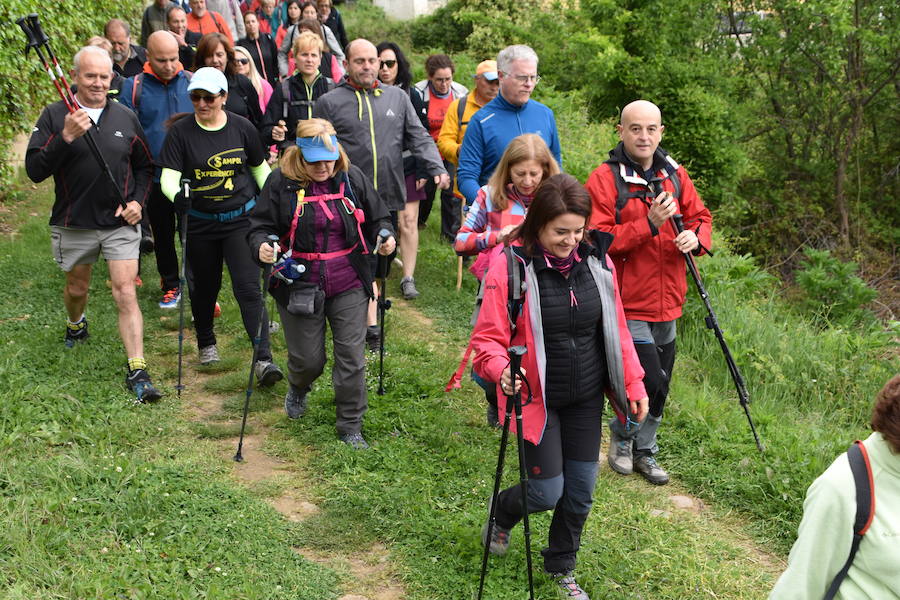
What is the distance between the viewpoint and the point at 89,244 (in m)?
6.63

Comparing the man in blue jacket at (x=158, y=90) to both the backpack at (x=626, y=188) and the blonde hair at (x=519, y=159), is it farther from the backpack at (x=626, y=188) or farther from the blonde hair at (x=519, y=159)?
the backpack at (x=626, y=188)

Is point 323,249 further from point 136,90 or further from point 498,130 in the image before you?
point 136,90

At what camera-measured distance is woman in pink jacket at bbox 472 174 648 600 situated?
4.24 metres

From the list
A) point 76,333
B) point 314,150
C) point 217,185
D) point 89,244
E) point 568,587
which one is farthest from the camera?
point 76,333

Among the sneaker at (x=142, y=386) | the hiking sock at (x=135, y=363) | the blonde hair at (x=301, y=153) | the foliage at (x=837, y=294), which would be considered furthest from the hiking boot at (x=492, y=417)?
the foliage at (x=837, y=294)

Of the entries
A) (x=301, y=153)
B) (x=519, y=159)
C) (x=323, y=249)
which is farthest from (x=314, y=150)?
(x=519, y=159)

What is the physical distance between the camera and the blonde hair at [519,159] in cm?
547

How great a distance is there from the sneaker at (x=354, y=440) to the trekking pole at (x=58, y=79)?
226 cm

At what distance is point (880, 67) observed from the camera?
18.2 m

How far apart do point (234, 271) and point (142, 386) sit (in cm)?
108

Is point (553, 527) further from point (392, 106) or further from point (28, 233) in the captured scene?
point (28, 233)

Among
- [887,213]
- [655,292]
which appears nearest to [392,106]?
[655,292]

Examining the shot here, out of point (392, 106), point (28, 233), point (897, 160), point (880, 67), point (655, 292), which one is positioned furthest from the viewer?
point (897, 160)

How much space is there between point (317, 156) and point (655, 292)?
7.19ft
